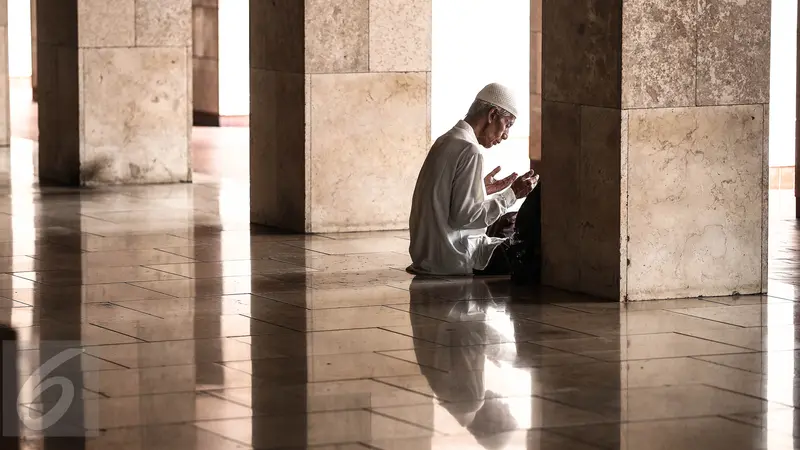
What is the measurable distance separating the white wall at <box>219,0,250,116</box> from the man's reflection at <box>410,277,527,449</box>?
14.6 metres

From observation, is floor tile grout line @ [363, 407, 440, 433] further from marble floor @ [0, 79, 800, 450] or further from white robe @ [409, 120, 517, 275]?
white robe @ [409, 120, 517, 275]

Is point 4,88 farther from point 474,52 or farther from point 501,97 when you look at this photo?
point 501,97

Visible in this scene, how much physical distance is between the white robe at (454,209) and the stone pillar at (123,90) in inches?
235

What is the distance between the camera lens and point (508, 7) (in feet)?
72.4

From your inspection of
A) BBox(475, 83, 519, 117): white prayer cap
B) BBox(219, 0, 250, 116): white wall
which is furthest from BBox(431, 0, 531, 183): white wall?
BBox(475, 83, 519, 117): white prayer cap

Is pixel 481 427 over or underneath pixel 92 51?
underneath

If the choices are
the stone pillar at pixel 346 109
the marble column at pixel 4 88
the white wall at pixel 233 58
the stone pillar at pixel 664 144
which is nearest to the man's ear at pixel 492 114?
the stone pillar at pixel 664 144

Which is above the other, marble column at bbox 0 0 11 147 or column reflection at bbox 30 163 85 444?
marble column at bbox 0 0 11 147

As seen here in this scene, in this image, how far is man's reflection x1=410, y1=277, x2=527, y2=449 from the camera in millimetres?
6074

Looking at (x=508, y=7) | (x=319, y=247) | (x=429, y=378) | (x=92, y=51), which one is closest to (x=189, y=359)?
(x=429, y=378)

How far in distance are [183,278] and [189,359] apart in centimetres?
242

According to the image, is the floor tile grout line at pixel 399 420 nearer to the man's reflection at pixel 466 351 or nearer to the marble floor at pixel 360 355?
the marble floor at pixel 360 355

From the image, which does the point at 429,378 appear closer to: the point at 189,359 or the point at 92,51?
the point at 189,359

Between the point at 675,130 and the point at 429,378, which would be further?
the point at 675,130
